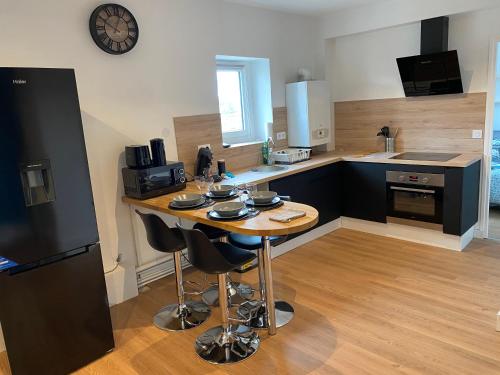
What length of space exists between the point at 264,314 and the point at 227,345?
1.28ft

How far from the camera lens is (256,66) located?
420 cm

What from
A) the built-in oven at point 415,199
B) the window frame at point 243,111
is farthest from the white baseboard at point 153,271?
the built-in oven at point 415,199

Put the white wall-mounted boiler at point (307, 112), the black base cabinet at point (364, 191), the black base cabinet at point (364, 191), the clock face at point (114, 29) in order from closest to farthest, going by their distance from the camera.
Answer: the clock face at point (114, 29), the black base cabinet at point (364, 191), the black base cabinet at point (364, 191), the white wall-mounted boiler at point (307, 112)

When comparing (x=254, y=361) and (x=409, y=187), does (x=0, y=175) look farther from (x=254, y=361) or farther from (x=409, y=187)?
(x=409, y=187)

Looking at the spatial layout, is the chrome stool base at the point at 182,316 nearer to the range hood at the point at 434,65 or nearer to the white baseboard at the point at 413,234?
the white baseboard at the point at 413,234

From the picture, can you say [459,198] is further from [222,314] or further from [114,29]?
[114,29]

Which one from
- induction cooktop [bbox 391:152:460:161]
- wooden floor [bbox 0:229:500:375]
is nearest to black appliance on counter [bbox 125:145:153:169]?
wooden floor [bbox 0:229:500:375]

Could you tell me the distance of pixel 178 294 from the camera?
2693mm

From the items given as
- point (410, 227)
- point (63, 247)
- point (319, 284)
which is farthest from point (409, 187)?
point (63, 247)

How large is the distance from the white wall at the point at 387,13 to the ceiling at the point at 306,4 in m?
0.10

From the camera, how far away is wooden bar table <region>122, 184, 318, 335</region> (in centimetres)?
194

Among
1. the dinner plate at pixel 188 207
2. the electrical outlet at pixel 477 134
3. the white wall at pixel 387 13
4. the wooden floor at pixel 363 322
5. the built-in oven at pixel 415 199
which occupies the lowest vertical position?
the wooden floor at pixel 363 322

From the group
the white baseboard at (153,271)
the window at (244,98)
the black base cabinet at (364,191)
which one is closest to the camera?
the white baseboard at (153,271)

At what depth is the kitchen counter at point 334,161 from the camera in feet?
11.0
